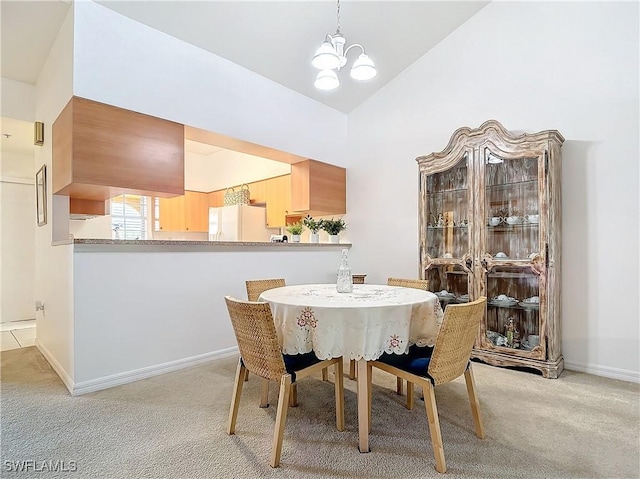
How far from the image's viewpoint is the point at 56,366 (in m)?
3.03

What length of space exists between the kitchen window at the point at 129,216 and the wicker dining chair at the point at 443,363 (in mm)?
5422

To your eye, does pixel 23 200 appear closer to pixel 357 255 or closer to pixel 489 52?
pixel 357 255

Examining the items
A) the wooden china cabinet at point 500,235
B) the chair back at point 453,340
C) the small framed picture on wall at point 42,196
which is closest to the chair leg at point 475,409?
the chair back at point 453,340

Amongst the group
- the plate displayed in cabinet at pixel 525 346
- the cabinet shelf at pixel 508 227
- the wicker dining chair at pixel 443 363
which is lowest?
the plate displayed in cabinet at pixel 525 346

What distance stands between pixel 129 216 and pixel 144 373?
4007mm

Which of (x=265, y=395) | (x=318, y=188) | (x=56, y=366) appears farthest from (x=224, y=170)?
(x=265, y=395)

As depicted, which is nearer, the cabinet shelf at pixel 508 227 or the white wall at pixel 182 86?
the white wall at pixel 182 86

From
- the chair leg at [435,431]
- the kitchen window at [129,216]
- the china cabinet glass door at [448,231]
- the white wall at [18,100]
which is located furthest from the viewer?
the kitchen window at [129,216]

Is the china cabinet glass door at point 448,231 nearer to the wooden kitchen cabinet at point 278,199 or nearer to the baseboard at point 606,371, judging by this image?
the baseboard at point 606,371

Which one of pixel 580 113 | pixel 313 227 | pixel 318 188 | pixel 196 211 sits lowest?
pixel 313 227

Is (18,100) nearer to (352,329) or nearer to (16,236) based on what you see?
(16,236)

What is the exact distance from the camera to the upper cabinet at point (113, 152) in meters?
2.67

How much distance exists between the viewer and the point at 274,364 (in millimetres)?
1811

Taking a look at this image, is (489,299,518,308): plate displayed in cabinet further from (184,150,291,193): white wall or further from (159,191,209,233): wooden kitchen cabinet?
(159,191,209,233): wooden kitchen cabinet
